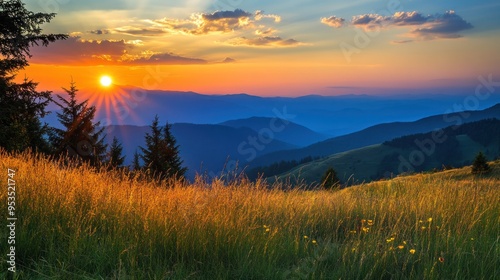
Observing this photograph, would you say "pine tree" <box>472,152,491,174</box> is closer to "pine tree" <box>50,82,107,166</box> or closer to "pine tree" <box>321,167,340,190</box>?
"pine tree" <box>321,167,340,190</box>

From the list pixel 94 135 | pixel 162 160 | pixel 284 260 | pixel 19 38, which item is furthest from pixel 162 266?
pixel 94 135

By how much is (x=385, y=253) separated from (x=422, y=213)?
2733mm

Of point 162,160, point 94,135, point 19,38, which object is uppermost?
point 19,38

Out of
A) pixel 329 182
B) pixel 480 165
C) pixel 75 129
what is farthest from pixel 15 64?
pixel 480 165

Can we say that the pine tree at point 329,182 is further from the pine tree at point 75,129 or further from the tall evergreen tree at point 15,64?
the pine tree at point 75,129

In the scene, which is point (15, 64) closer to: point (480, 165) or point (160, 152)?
point (160, 152)

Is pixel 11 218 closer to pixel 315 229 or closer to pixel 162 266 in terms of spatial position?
pixel 162 266

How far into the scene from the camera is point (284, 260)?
4867mm

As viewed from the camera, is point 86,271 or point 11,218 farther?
point 11,218

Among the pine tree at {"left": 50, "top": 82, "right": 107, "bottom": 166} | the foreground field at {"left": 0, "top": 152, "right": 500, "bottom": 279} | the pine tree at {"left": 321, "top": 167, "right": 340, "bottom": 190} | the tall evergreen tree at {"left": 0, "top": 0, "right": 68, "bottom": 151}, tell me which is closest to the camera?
the foreground field at {"left": 0, "top": 152, "right": 500, "bottom": 279}

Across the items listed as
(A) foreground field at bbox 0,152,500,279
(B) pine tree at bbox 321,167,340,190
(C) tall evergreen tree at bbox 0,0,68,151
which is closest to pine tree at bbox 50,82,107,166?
(C) tall evergreen tree at bbox 0,0,68,151

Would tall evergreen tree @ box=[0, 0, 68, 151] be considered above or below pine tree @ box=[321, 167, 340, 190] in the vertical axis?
above

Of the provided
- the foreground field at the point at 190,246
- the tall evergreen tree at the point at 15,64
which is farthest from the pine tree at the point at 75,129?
the foreground field at the point at 190,246

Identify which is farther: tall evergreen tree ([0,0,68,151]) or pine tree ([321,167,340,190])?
tall evergreen tree ([0,0,68,151])
